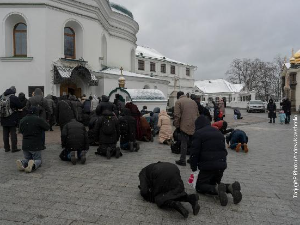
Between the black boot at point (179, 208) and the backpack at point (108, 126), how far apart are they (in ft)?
12.9

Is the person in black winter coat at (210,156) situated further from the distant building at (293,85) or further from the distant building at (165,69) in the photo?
the distant building at (293,85)

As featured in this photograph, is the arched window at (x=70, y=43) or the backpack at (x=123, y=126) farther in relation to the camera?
the arched window at (x=70, y=43)

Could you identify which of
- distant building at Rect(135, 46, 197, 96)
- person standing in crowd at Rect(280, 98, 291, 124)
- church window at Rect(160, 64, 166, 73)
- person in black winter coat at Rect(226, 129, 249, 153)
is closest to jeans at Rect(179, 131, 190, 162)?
person in black winter coat at Rect(226, 129, 249, 153)

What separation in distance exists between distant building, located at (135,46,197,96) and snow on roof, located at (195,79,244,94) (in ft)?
97.0

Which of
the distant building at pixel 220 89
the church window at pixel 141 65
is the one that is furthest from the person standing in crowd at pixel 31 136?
the distant building at pixel 220 89

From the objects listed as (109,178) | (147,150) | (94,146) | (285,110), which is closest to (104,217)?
(109,178)

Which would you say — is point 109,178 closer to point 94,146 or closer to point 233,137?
point 94,146

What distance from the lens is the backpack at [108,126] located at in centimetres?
725

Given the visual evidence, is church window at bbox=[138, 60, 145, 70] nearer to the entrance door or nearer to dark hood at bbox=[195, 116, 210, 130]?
the entrance door

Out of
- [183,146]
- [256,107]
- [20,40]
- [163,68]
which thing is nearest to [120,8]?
[20,40]

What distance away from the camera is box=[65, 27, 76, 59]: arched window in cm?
1764

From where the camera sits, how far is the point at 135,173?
584cm

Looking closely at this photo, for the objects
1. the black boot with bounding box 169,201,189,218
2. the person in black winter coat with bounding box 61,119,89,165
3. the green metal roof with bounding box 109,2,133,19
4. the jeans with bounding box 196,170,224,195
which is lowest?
the black boot with bounding box 169,201,189,218

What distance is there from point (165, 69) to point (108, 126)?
3352 centimetres
